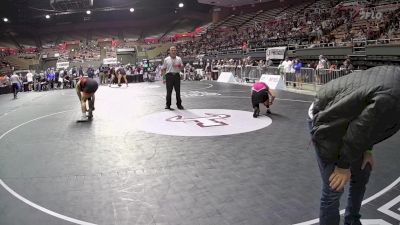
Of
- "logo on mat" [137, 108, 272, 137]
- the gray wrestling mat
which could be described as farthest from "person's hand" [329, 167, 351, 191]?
"logo on mat" [137, 108, 272, 137]

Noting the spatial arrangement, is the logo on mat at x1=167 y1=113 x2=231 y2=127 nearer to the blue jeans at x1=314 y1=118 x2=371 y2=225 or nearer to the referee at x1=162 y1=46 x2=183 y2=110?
the referee at x1=162 y1=46 x2=183 y2=110

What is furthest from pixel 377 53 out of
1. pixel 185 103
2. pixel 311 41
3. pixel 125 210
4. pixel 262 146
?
pixel 125 210

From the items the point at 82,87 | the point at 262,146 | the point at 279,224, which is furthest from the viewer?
the point at 82,87

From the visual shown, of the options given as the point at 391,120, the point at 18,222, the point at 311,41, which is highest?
the point at 311,41

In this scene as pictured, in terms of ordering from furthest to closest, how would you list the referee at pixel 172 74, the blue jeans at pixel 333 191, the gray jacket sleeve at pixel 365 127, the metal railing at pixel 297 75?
the metal railing at pixel 297 75 → the referee at pixel 172 74 → the blue jeans at pixel 333 191 → the gray jacket sleeve at pixel 365 127

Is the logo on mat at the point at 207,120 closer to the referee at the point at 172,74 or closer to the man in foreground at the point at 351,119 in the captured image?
the referee at the point at 172,74

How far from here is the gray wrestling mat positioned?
11.2 feet

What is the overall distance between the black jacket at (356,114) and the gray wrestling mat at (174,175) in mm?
1177

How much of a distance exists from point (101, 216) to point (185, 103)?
8.26 metres

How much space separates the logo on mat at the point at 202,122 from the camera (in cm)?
709

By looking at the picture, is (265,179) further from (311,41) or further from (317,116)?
(311,41)

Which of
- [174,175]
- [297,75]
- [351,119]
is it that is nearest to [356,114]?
[351,119]

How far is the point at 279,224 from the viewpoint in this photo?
312 cm

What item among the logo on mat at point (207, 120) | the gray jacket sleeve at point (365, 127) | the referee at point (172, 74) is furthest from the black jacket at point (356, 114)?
the referee at point (172, 74)
